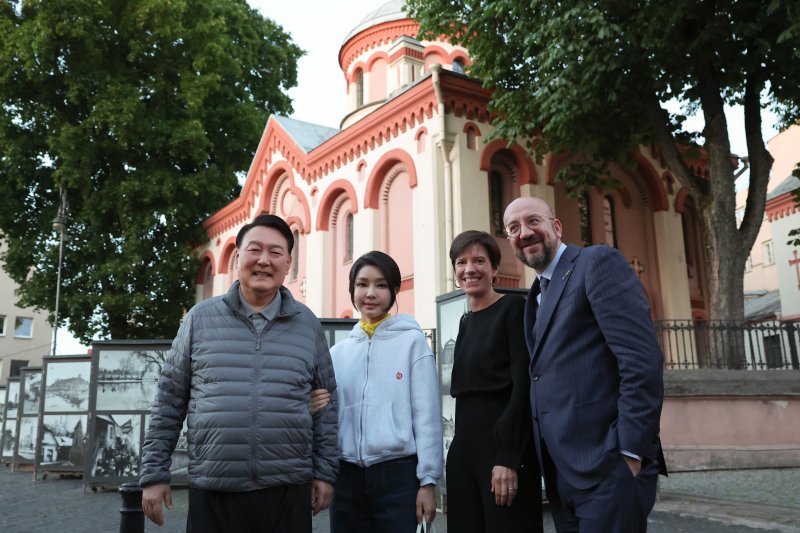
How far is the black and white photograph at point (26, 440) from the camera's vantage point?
43.0ft

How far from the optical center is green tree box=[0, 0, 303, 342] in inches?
813

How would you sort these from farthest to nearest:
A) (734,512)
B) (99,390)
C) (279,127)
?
1. (279,127)
2. (99,390)
3. (734,512)

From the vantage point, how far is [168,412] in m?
2.94

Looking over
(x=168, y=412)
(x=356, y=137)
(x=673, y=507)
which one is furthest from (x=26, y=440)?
(x=168, y=412)

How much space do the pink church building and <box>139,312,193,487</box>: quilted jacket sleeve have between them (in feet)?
37.5

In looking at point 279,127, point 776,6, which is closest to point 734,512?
point 776,6

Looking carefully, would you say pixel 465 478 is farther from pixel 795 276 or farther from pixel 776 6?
pixel 795 276

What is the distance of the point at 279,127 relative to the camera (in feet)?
70.1

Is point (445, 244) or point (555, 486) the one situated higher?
point (445, 244)

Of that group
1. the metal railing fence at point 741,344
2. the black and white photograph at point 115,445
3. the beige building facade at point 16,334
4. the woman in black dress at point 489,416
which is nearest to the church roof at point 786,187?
the metal railing fence at point 741,344

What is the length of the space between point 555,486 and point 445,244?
464 inches

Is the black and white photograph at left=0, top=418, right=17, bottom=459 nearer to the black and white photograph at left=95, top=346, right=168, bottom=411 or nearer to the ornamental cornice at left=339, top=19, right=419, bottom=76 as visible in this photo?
the black and white photograph at left=95, top=346, right=168, bottom=411

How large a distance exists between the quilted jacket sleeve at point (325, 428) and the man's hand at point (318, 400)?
0.9 inches

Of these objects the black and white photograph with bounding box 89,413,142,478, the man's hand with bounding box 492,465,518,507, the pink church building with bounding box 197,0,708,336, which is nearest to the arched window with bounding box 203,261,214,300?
the pink church building with bounding box 197,0,708,336
